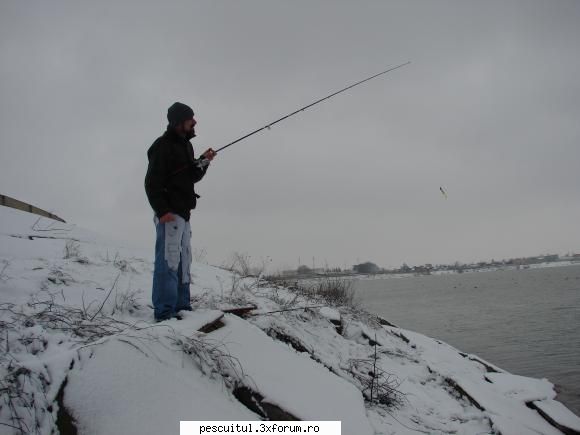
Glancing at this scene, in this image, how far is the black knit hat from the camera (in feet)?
10.8

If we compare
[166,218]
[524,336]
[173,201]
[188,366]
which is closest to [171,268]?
[166,218]

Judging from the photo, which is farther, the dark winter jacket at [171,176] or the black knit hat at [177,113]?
the black knit hat at [177,113]

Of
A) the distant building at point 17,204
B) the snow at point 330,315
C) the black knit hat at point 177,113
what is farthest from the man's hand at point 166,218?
the distant building at point 17,204

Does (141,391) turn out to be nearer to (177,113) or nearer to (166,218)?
(166,218)

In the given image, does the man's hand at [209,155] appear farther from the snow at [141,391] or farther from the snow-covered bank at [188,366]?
the snow at [141,391]

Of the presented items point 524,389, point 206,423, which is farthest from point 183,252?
point 524,389

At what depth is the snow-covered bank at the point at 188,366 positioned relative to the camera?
1.63m

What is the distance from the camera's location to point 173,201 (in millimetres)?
3150

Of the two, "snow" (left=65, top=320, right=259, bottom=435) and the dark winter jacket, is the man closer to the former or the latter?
the dark winter jacket

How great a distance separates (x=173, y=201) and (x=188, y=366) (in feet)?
5.11

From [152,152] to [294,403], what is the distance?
2430 millimetres

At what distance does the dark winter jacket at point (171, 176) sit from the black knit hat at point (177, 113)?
0.09 metres

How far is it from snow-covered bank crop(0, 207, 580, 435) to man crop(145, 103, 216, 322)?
235mm

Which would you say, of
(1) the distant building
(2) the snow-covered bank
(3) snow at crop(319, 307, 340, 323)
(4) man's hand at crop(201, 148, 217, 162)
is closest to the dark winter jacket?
(4) man's hand at crop(201, 148, 217, 162)
